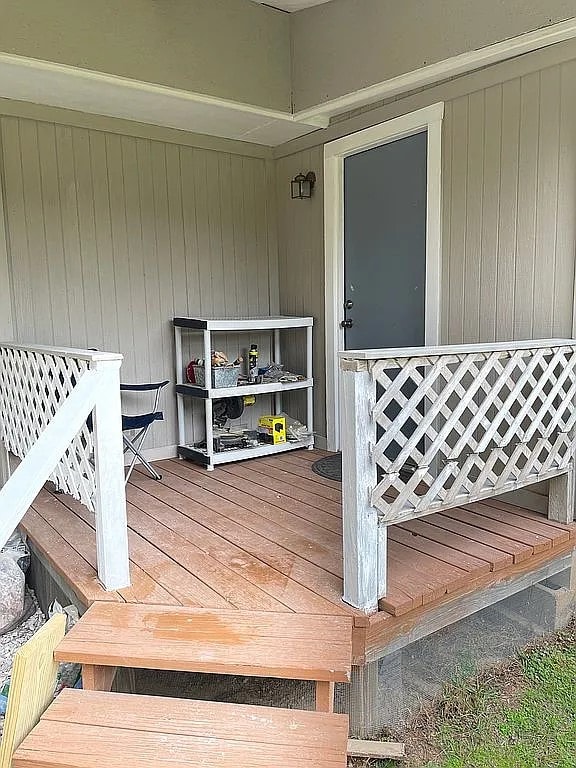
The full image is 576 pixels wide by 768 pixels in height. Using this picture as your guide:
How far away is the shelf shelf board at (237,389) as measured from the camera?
4116 millimetres

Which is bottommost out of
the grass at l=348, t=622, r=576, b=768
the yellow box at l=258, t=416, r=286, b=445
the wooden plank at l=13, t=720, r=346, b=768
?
the grass at l=348, t=622, r=576, b=768

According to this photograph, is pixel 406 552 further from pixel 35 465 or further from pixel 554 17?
pixel 554 17

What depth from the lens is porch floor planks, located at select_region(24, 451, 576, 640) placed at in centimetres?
234

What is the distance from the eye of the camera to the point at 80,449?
2605 mm

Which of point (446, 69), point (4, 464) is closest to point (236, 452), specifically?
point (4, 464)

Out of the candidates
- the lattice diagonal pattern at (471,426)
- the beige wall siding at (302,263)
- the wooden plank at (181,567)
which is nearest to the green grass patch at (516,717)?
the lattice diagonal pattern at (471,426)

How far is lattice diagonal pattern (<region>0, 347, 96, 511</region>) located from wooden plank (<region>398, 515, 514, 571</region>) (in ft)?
5.04

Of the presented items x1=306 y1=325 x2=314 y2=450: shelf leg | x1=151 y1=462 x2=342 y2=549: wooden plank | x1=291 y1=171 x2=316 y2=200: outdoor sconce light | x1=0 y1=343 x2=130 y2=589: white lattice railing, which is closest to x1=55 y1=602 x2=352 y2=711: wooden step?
x1=0 y1=343 x2=130 y2=589: white lattice railing

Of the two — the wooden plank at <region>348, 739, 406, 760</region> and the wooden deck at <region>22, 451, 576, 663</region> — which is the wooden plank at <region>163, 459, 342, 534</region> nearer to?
the wooden deck at <region>22, 451, 576, 663</region>

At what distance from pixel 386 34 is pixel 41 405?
9.27 ft

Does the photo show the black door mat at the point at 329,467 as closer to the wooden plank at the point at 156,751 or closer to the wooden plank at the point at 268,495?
the wooden plank at the point at 268,495

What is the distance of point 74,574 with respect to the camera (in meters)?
2.54

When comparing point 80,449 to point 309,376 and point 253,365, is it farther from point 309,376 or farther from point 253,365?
point 309,376

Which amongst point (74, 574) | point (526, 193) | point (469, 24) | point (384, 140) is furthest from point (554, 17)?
point (74, 574)
